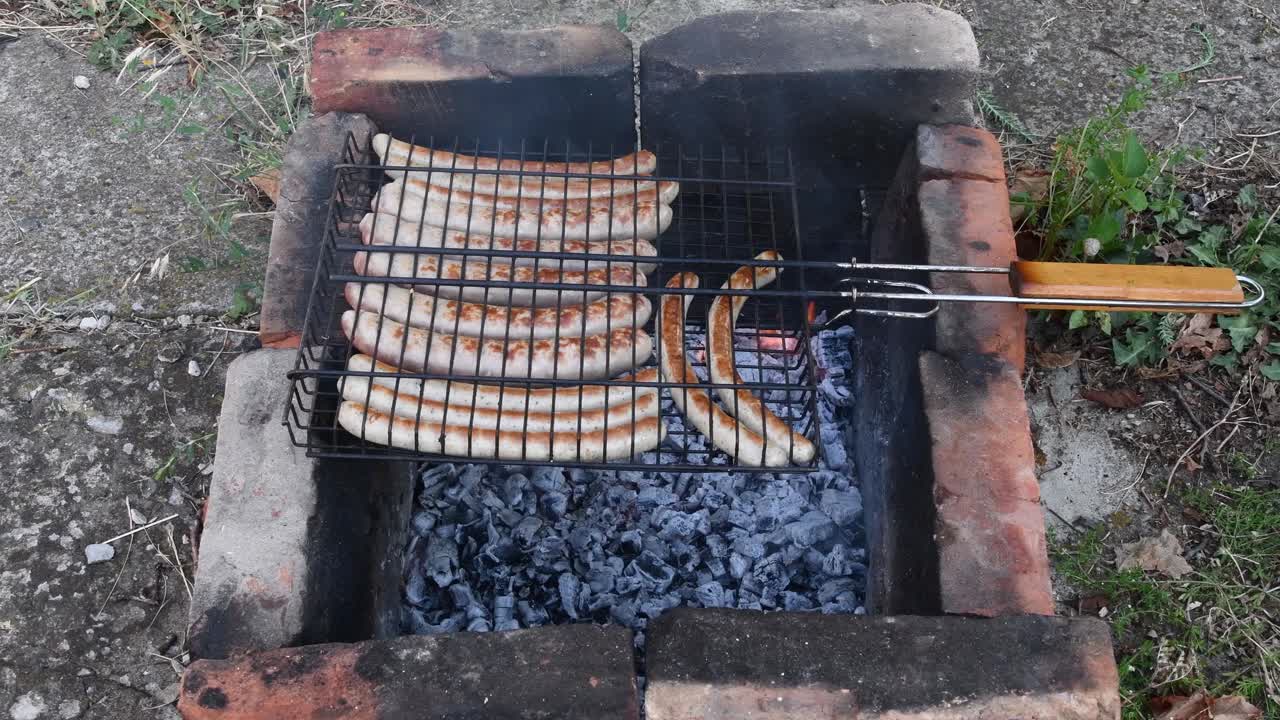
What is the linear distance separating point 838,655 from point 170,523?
277 cm

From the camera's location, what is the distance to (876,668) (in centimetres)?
217

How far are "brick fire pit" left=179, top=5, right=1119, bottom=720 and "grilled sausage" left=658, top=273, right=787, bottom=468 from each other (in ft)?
1.72

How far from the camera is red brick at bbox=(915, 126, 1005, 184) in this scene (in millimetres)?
3174

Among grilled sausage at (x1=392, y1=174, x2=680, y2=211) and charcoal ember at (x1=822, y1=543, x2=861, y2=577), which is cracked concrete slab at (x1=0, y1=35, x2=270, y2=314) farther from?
charcoal ember at (x1=822, y1=543, x2=861, y2=577)

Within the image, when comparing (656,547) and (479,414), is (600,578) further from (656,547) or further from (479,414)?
(479,414)

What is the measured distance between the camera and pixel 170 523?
3.60 m

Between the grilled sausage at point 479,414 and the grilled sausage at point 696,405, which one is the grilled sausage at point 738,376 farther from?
the grilled sausage at point 479,414

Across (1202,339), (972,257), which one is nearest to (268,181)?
(972,257)

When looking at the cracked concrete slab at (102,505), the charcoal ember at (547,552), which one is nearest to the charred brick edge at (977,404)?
the charcoal ember at (547,552)

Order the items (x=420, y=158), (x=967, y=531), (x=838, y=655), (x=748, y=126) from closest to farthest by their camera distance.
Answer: (x=838, y=655) → (x=967, y=531) → (x=420, y=158) → (x=748, y=126)

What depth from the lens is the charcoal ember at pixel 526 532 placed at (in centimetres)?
339

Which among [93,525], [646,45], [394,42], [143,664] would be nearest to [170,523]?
[93,525]

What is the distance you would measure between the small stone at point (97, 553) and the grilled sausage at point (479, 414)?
5.09ft

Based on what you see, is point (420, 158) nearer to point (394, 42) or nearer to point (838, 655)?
point (394, 42)
